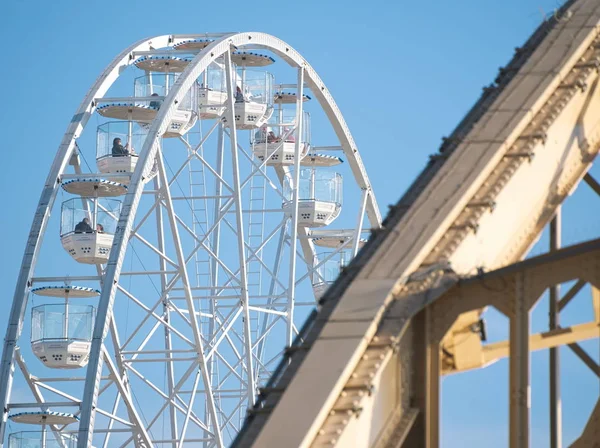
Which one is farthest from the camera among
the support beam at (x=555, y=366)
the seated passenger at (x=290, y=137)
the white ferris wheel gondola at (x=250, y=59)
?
the seated passenger at (x=290, y=137)

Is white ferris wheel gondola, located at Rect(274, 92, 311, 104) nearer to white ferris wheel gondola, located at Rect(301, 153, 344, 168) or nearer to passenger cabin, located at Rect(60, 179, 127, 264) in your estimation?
white ferris wheel gondola, located at Rect(301, 153, 344, 168)

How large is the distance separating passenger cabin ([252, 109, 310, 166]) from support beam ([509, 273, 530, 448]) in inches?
1459

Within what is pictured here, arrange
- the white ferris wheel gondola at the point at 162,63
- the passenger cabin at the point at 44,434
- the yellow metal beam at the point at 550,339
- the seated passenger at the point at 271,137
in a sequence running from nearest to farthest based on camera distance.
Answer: the yellow metal beam at the point at 550,339
the passenger cabin at the point at 44,434
the white ferris wheel gondola at the point at 162,63
the seated passenger at the point at 271,137

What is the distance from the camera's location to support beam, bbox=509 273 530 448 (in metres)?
13.5

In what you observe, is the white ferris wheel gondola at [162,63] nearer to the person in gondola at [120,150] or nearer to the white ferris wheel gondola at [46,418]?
the person in gondola at [120,150]

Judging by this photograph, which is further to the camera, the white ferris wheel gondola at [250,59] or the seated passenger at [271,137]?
Answer: the seated passenger at [271,137]

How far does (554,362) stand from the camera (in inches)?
664

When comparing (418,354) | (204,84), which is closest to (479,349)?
(418,354)

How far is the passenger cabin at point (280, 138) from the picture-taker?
2012 inches

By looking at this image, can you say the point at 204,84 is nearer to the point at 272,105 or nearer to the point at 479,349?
the point at 272,105

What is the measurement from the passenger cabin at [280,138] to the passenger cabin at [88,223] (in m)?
8.47

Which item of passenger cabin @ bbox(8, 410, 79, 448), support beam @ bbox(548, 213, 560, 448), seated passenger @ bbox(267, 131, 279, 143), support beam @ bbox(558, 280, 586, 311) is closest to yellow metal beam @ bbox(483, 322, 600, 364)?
support beam @ bbox(548, 213, 560, 448)

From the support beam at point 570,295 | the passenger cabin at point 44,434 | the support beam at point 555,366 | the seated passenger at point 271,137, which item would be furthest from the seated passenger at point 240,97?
the support beam at point 570,295

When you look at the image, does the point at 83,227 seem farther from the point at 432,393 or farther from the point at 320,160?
the point at 432,393
